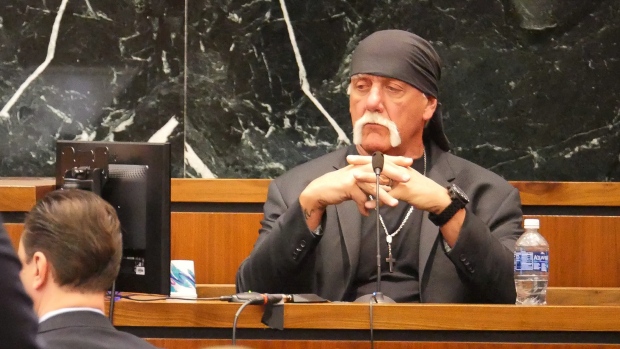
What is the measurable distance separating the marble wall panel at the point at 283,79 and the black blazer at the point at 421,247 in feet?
2.63

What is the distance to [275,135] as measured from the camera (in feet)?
14.8

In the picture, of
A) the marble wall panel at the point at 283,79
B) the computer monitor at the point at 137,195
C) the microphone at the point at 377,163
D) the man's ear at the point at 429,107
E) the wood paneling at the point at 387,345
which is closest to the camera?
the wood paneling at the point at 387,345

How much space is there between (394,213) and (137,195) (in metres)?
1.04

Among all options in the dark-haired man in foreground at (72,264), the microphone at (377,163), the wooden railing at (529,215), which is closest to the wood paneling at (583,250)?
the wooden railing at (529,215)

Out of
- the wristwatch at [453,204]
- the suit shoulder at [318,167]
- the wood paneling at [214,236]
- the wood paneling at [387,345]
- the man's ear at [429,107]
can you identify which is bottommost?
the wood paneling at [387,345]

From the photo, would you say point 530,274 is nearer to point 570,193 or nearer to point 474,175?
point 474,175

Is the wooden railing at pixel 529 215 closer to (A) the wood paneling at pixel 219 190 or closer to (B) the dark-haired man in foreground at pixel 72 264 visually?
(A) the wood paneling at pixel 219 190

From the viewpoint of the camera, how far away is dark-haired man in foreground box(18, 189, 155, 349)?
210 centimetres

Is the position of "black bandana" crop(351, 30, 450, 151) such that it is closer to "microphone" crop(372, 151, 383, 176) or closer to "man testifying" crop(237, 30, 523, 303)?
"man testifying" crop(237, 30, 523, 303)

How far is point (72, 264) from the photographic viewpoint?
2182mm

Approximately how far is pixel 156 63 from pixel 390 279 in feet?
5.26

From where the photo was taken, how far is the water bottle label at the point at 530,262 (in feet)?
10.7

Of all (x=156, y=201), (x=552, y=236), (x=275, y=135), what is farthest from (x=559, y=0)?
(x=156, y=201)

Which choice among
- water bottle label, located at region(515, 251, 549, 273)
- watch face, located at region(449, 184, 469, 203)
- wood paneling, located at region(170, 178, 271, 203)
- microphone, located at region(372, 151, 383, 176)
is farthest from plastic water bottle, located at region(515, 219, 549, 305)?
wood paneling, located at region(170, 178, 271, 203)
